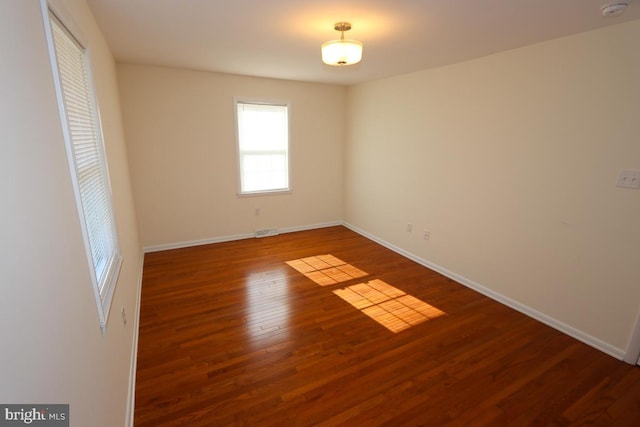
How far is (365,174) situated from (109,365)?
412 cm

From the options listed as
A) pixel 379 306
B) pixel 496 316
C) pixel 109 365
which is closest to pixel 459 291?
pixel 496 316

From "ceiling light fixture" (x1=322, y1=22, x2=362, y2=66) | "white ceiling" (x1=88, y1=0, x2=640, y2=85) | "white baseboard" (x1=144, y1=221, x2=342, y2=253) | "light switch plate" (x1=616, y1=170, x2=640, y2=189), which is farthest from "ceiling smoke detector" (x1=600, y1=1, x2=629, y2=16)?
"white baseboard" (x1=144, y1=221, x2=342, y2=253)

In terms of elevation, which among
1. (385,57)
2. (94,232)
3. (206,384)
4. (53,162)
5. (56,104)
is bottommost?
(206,384)

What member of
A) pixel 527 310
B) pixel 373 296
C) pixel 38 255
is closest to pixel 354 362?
pixel 373 296

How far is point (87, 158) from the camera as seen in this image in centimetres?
171

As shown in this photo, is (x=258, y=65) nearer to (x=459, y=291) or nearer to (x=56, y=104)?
(x=56, y=104)

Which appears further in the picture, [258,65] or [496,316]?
[258,65]

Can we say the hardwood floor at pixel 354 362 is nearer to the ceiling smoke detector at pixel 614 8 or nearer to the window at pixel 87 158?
the window at pixel 87 158

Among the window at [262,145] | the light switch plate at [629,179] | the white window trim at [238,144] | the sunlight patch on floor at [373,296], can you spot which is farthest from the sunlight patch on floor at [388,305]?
the window at [262,145]

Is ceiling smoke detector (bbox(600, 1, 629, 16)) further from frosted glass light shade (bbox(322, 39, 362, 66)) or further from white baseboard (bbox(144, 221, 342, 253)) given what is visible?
white baseboard (bbox(144, 221, 342, 253))

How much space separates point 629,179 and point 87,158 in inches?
140

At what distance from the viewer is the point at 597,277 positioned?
2367mm

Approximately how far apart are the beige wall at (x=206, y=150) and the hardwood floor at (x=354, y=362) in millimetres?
1210

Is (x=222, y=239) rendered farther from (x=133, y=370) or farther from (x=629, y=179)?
(x=629, y=179)
